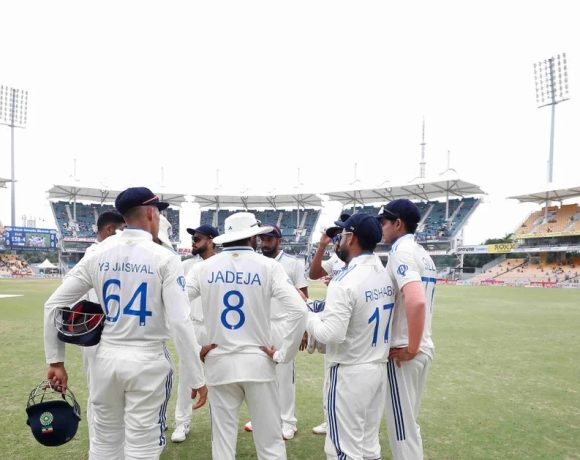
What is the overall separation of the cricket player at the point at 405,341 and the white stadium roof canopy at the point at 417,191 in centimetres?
5063

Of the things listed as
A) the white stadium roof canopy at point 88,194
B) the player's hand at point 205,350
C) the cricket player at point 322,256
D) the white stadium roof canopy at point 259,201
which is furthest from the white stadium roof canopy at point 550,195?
the player's hand at point 205,350

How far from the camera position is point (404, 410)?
3.12m

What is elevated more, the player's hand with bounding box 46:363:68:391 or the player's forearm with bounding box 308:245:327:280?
the player's forearm with bounding box 308:245:327:280

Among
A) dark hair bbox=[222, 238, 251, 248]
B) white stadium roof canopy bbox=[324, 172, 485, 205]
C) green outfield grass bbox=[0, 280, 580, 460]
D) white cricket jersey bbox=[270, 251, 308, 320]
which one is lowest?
green outfield grass bbox=[0, 280, 580, 460]

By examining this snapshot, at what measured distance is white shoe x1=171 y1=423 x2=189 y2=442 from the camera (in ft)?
14.0

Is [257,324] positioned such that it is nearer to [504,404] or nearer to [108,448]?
[108,448]

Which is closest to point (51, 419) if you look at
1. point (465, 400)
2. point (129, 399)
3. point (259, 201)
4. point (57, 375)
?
point (57, 375)

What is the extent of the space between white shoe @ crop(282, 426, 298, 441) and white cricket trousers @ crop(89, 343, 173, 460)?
1.92m

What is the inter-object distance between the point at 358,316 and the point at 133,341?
5.09 feet

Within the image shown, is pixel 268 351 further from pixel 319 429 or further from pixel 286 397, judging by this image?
pixel 319 429

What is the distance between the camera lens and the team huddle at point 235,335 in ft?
8.99

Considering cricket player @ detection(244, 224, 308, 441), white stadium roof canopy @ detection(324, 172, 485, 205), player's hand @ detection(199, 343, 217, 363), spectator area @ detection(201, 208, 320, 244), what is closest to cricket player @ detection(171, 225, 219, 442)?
cricket player @ detection(244, 224, 308, 441)

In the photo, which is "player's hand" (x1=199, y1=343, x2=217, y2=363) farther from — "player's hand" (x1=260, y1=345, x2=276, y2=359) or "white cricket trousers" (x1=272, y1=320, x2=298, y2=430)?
"white cricket trousers" (x1=272, y1=320, x2=298, y2=430)

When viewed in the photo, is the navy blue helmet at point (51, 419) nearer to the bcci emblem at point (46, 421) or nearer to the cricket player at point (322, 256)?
the bcci emblem at point (46, 421)
